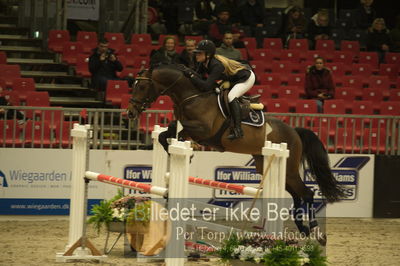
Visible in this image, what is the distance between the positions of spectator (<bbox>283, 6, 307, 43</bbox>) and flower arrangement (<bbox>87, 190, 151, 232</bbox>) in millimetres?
9152

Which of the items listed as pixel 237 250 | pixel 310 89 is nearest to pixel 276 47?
pixel 310 89

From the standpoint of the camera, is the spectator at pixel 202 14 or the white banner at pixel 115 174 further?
the spectator at pixel 202 14

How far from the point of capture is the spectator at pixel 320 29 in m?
17.3

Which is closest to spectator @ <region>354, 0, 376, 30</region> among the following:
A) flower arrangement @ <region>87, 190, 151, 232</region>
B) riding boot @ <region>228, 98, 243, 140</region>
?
riding boot @ <region>228, 98, 243, 140</region>

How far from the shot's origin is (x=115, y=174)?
38.2 feet

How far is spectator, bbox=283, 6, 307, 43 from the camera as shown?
1723 centimetres

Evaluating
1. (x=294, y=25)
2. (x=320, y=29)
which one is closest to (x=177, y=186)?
(x=294, y=25)

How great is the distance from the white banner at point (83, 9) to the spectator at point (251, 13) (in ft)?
10.0

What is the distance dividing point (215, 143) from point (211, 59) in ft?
3.36

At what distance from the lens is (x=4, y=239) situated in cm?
970

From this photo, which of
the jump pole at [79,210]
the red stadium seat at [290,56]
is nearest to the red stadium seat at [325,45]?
the red stadium seat at [290,56]

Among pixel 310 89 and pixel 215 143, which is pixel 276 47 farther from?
pixel 215 143

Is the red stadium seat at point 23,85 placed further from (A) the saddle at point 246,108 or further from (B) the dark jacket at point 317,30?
(B) the dark jacket at point 317,30

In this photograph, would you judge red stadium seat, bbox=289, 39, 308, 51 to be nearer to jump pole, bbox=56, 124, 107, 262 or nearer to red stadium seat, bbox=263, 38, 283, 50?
red stadium seat, bbox=263, 38, 283, 50
